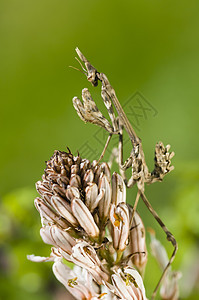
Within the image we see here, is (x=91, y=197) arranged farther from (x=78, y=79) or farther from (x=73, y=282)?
(x=78, y=79)

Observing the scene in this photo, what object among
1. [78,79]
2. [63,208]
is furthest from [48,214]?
[78,79]

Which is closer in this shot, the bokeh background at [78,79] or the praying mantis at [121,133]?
the praying mantis at [121,133]

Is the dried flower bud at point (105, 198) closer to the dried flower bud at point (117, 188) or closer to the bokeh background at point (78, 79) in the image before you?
the dried flower bud at point (117, 188)

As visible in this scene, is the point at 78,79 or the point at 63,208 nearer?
the point at 63,208

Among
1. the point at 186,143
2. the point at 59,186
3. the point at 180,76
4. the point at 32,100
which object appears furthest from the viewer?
the point at 32,100

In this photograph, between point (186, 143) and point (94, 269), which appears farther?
point (186, 143)

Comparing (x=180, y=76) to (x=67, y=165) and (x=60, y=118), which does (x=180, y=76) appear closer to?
(x=60, y=118)

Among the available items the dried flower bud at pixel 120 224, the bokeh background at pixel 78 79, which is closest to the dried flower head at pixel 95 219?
the dried flower bud at pixel 120 224

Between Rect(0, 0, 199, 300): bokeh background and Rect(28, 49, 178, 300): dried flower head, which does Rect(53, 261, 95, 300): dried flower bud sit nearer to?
Rect(28, 49, 178, 300): dried flower head

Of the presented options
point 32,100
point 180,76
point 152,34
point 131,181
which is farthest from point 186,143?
point 131,181

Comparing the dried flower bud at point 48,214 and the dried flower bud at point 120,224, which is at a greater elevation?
the dried flower bud at point 48,214

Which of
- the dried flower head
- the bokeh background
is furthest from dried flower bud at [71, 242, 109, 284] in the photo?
the bokeh background
